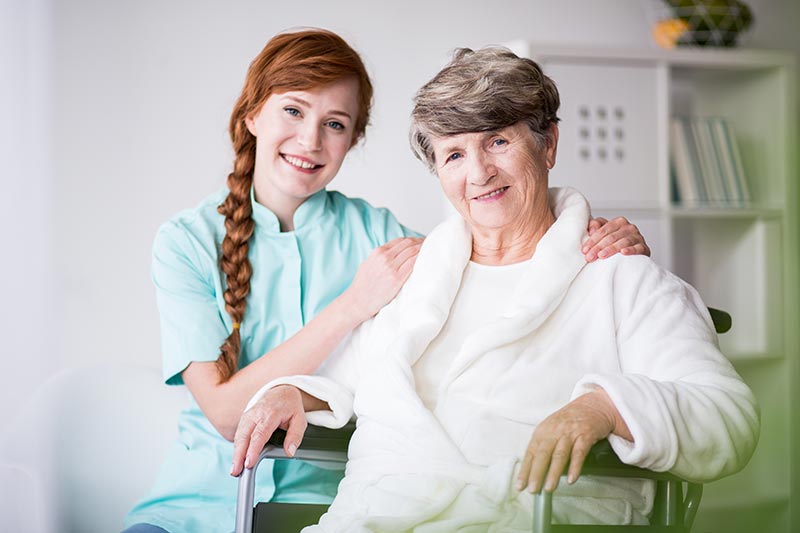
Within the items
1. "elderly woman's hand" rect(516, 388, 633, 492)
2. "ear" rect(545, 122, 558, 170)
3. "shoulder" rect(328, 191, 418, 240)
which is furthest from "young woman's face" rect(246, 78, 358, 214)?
"elderly woman's hand" rect(516, 388, 633, 492)

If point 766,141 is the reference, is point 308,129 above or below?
above

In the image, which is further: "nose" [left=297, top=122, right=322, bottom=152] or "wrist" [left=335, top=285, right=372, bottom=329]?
"nose" [left=297, top=122, right=322, bottom=152]

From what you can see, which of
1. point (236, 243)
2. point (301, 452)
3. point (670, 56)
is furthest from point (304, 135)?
point (670, 56)

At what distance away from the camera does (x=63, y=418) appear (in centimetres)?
192

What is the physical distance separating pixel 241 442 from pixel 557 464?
53 cm

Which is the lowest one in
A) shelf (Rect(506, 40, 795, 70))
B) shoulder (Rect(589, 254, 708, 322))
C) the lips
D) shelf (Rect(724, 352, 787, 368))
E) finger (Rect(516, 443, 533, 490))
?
shelf (Rect(724, 352, 787, 368))

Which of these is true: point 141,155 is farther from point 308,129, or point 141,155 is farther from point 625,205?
point 625,205

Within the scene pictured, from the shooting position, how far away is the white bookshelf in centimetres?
257

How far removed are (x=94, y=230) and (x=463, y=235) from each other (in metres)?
1.20

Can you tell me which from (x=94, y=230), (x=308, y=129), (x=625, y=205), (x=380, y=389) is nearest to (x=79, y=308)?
(x=94, y=230)

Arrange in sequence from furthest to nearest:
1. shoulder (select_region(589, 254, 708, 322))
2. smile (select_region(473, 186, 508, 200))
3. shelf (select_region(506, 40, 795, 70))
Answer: shelf (select_region(506, 40, 795, 70)) → smile (select_region(473, 186, 508, 200)) → shoulder (select_region(589, 254, 708, 322))

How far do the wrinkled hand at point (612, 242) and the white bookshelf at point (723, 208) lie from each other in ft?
3.74

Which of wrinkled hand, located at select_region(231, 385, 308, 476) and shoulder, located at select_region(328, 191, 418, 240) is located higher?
shoulder, located at select_region(328, 191, 418, 240)

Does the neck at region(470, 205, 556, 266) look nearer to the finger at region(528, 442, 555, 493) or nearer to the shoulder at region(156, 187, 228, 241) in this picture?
the finger at region(528, 442, 555, 493)
